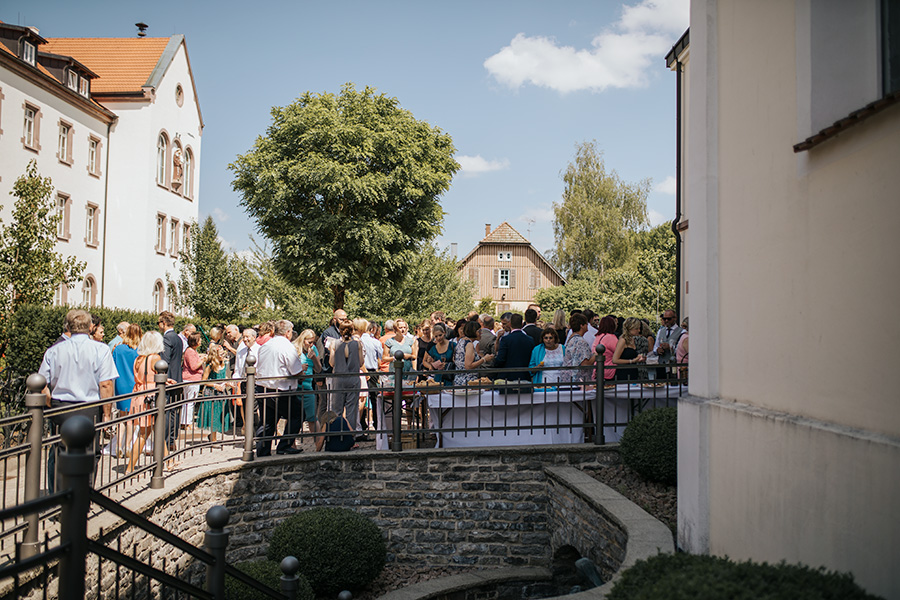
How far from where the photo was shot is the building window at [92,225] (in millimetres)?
33656

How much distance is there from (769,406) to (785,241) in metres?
1.11

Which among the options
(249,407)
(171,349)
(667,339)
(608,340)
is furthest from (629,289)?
(249,407)

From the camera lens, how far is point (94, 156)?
1350 inches

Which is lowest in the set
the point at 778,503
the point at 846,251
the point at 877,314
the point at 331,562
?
the point at 331,562

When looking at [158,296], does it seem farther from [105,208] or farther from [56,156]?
[56,156]

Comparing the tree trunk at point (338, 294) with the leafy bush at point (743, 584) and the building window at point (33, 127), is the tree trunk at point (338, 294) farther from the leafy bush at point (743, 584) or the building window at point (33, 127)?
the leafy bush at point (743, 584)

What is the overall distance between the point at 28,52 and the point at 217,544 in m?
31.6


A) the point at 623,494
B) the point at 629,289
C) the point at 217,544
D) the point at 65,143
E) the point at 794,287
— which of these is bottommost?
the point at 623,494

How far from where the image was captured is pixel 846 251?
4.11m

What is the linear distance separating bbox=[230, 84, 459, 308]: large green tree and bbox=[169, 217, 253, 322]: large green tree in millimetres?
4104

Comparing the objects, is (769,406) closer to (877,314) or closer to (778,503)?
(778,503)

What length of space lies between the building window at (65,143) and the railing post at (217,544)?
104 ft

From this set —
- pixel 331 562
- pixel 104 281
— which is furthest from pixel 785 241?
pixel 104 281

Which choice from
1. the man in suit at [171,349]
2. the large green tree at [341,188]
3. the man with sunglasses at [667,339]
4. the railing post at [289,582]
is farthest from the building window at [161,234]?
Result: the railing post at [289,582]
